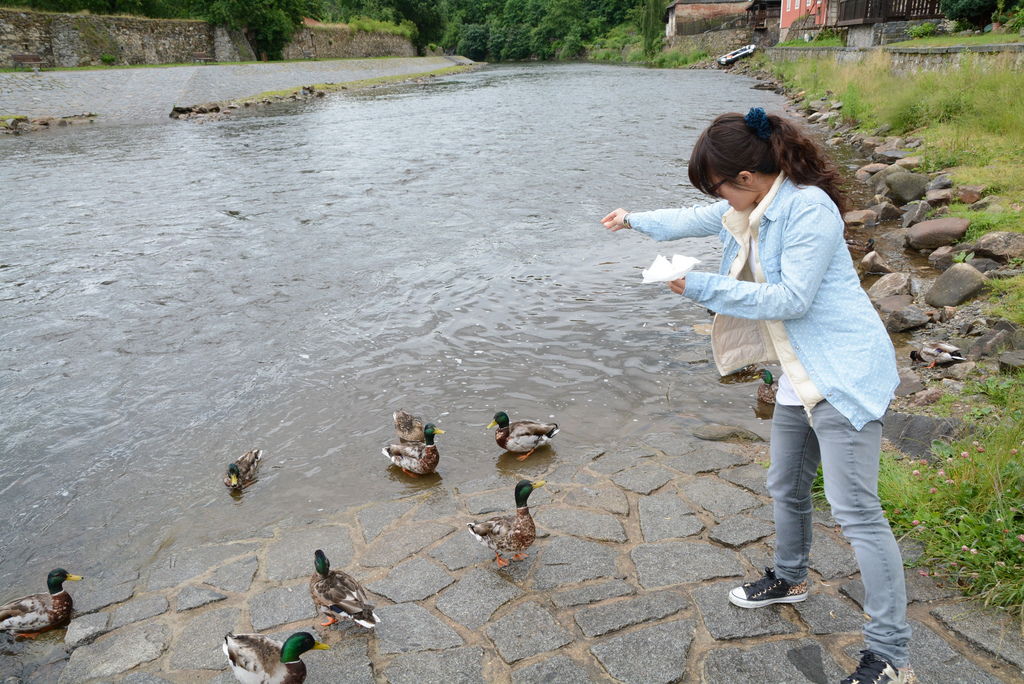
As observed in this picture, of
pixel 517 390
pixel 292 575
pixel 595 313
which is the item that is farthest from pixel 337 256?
pixel 292 575

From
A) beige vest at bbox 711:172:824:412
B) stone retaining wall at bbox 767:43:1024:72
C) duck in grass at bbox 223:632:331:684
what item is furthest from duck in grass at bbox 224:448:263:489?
stone retaining wall at bbox 767:43:1024:72

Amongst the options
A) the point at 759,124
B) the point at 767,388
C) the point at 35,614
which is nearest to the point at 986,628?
the point at 759,124

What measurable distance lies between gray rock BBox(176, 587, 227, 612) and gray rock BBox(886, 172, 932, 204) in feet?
44.3

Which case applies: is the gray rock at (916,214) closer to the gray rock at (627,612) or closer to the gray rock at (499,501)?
the gray rock at (499,501)

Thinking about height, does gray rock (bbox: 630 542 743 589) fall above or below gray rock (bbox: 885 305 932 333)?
below

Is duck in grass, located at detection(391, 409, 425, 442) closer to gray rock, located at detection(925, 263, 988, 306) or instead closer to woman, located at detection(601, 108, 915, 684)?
woman, located at detection(601, 108, 915, 684)

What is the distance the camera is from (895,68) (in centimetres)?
2442

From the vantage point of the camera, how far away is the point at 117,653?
4098mm

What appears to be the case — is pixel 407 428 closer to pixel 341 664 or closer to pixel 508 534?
pixel 508 534

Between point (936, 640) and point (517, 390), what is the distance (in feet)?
15.7

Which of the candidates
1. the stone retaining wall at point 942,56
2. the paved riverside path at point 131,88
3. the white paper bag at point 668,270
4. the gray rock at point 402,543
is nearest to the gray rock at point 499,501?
the gray rock at point 402,543

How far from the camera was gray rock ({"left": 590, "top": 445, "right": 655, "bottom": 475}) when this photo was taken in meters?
5.71

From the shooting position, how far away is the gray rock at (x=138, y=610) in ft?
14.5

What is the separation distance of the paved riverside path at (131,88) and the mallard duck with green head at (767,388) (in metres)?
33.9
